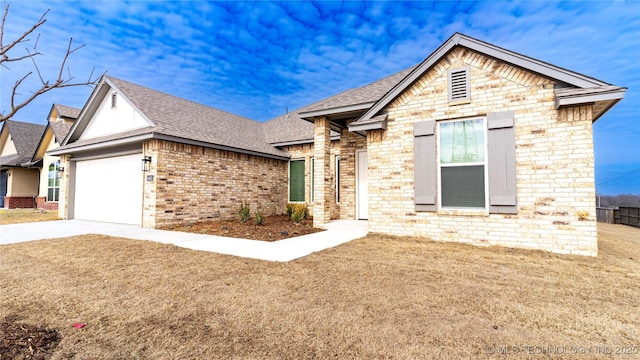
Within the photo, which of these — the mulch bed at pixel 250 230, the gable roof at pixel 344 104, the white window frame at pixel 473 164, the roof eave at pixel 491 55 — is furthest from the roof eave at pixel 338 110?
the mulch bed at pixel 250 230

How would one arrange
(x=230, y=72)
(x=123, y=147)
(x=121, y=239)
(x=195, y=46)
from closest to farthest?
(x=121, y=239), (x=123, y=147), (x=195, y=46), (x=230, y=72)

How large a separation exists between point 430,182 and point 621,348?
4684 mm

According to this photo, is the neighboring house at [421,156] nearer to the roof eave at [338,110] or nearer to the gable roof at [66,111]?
the roof eave at [338,110]

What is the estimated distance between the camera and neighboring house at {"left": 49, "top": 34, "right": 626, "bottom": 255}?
5695 mm

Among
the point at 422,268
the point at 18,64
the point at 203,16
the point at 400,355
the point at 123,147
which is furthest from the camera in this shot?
the point at 203,16

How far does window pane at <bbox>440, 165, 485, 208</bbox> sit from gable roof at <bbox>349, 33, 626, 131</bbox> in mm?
1995

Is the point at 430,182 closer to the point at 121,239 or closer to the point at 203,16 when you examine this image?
the point at 121,239

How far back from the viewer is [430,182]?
6.80m

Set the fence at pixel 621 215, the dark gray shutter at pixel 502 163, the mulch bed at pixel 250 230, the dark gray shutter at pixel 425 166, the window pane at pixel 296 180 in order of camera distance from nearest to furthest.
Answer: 1. the dark gray shutter at pixel 502 163
2. the dark gray shutter at pixel 425 166
3. the mulch bed at pixel 250 230
4. the window pane at pixel 296 180
5. the fence at pixel 621 215

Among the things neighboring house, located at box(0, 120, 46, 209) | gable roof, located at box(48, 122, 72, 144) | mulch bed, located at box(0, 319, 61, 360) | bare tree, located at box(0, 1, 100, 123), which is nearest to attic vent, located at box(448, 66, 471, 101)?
bare tree, located at box(0, 1, 100, 123)

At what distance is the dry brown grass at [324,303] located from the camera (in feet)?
7.81

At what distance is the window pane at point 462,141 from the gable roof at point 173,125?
7858 mm

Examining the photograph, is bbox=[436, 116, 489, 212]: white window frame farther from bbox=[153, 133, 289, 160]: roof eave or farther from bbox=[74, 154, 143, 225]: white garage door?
bbox=[74, 154, 143, 225]: white garage door

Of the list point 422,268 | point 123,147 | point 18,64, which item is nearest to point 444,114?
point 422,268
